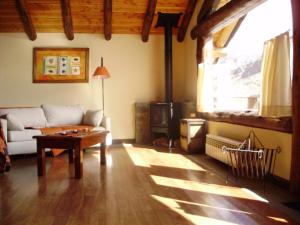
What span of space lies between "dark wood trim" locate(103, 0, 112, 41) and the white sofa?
71.7 inches

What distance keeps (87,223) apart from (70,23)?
5076mm

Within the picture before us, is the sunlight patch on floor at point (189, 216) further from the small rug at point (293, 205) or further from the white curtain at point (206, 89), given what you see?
the white curtain at point (206, 89)

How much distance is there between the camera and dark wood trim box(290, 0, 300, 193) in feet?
8.77

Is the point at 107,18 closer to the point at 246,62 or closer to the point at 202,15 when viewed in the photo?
the point at 202,15

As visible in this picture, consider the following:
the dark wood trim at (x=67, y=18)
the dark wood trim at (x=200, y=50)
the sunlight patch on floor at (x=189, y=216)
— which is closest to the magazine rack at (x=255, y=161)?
the sunlight patch on floor at (x=189, y=216)

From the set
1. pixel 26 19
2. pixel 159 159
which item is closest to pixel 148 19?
pixel 26 19

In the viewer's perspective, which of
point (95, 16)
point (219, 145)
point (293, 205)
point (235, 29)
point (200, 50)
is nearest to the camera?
point (293, 205)

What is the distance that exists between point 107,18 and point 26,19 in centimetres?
168

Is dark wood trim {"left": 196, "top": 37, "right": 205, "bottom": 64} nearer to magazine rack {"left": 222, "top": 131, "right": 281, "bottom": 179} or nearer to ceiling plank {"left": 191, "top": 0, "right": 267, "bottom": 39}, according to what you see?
ceiling plank {"left": 191, "top": 0, "right": 267, "bottom": 39}

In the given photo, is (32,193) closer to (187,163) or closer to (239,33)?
(187,163)

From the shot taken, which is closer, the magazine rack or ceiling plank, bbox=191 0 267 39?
the magazine rack

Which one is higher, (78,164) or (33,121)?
(33,121)

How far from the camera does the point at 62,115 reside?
19.8 feet

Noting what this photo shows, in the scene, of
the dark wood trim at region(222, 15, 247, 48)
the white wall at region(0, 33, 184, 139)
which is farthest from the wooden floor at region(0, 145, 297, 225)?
the dark wood trim at region(222, 15, 247, 48)
